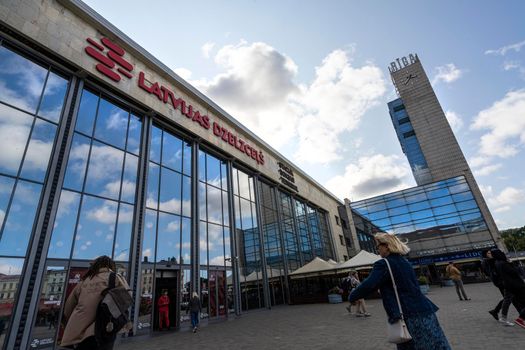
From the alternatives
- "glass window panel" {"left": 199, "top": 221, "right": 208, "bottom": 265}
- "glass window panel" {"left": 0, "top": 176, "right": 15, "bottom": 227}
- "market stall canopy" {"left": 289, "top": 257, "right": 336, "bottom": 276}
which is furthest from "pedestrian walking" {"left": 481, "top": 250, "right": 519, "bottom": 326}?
"glass window panel" {"left": 0, "top": 176, "right": 15, "bottom": 227}

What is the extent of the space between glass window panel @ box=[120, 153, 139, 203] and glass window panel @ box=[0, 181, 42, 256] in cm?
298

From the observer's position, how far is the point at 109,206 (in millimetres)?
10289

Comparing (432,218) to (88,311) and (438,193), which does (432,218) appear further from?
(88,311)

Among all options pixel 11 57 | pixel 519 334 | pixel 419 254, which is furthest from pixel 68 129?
pixel 419 254

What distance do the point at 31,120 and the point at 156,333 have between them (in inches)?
353

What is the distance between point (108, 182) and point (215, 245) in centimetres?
664

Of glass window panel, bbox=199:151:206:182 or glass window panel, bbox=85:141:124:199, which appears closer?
glass window panel, bbox=85:141:124:199

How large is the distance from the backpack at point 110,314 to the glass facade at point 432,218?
36106 mm

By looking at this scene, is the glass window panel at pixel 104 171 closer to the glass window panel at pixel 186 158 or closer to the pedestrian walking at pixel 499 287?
the glass window panel at pixel 186 158

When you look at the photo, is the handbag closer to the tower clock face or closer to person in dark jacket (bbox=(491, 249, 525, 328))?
person in dark jacket (bbox=(491, 249, 525, 328))

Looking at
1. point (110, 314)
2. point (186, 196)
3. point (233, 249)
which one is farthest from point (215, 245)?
point (110, 314)

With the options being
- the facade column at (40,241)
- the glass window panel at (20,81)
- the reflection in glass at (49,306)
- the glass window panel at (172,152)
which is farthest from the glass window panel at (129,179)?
the glass window panel at (20,81)

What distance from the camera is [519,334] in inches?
204

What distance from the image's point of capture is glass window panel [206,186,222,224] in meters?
15.5
